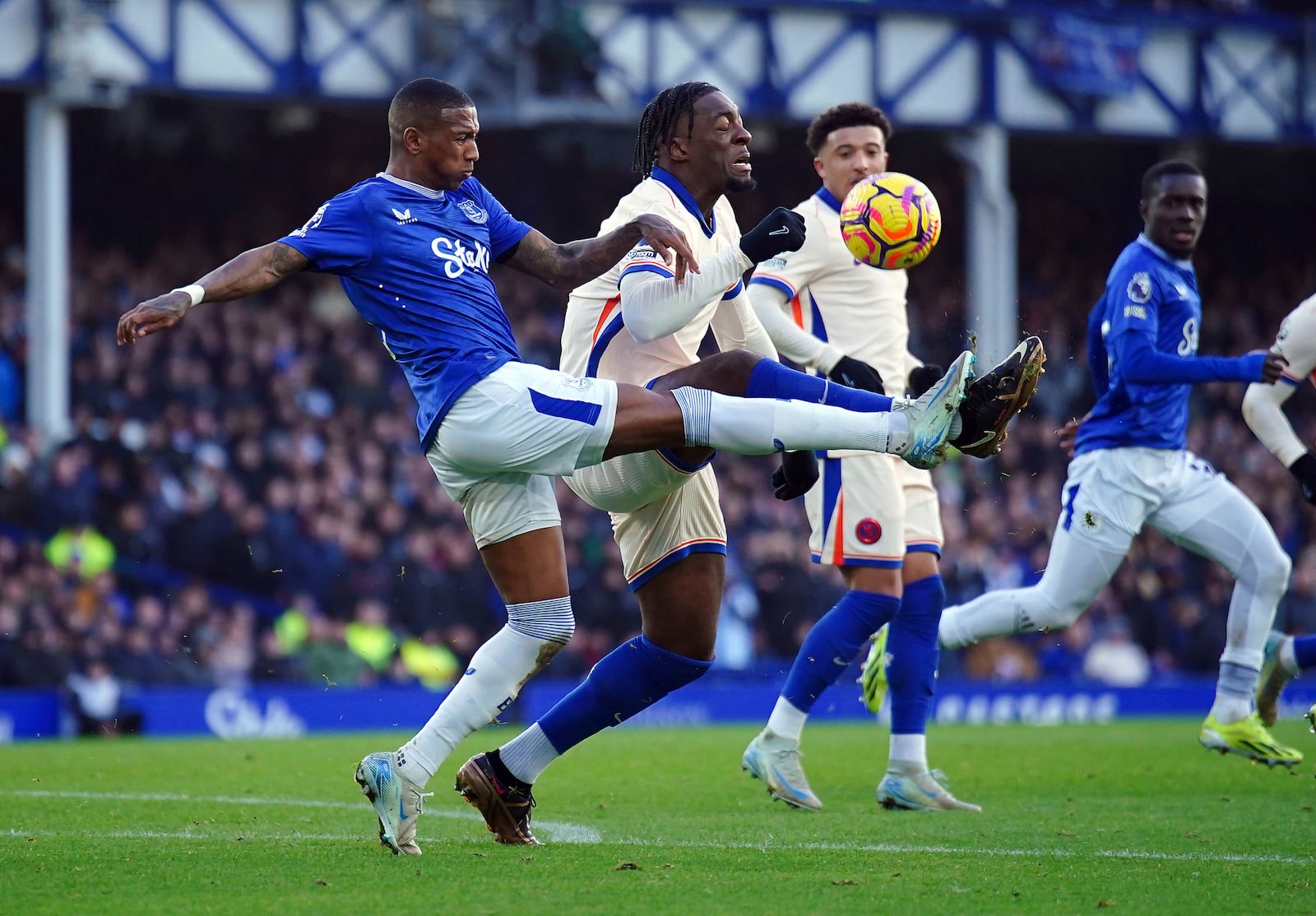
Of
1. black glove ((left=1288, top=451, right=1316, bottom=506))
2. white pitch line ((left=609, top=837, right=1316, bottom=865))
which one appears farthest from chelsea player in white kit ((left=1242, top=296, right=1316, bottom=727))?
white pitch line ((left=609, top=837, right=1316, bottom=865))

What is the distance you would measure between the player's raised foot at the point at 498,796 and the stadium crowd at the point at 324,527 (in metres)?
7.29

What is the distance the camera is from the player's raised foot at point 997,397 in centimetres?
539

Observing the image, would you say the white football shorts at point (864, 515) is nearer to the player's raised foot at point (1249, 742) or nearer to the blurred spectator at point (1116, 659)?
the player's raised foot at point (1249, 742)

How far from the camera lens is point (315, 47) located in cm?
1831

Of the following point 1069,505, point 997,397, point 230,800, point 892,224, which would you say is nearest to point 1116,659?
point 1069,505

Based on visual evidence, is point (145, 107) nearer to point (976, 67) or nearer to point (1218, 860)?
point (976, 67)

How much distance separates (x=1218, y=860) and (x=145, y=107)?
17443mm

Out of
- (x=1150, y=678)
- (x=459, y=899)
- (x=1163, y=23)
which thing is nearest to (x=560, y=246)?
(x=459, y=899)

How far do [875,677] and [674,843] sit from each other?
2352 mm

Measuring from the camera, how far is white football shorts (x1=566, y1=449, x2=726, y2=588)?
5.80 m

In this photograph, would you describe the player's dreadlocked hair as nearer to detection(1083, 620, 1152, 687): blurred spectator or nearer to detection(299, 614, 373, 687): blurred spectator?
detection(299, 614, 373, 687): blurred spectator

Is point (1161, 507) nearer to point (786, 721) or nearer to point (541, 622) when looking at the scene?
point (786, 721)

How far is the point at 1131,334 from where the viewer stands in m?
7.72

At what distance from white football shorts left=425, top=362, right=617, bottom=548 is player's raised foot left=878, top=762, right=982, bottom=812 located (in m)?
2.35
